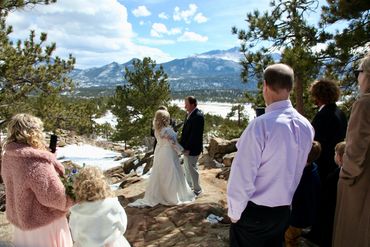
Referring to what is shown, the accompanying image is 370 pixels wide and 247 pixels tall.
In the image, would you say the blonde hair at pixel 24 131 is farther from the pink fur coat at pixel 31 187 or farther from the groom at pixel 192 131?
the groom at pixel 192 131

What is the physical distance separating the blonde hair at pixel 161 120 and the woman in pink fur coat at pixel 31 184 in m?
3.34

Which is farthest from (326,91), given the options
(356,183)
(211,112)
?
(211,112)

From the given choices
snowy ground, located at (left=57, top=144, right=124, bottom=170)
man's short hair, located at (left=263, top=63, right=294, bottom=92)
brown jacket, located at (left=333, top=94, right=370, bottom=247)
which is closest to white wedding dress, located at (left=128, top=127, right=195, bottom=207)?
brown jacket, located at (left=333, top=94, right=370, bottom=247)

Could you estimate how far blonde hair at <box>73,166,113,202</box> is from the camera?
313 cm

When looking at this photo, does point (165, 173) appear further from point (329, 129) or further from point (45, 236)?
point (45, 236)

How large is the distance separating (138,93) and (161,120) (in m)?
15.9

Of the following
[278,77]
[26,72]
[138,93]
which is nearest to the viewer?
[278,77]

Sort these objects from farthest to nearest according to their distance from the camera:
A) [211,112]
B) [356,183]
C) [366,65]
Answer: [211,112] < [356,183] < [366,65]

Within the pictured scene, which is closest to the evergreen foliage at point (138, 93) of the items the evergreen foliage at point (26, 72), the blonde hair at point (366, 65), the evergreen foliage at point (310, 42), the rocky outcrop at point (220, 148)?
the rocky outcrop at point (220, 148)

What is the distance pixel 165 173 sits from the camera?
6.51 meters

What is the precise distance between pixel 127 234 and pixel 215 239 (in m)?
1.50

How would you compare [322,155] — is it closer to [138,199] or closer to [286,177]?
[286,177]

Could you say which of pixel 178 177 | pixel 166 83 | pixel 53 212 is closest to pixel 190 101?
pixel 178 177

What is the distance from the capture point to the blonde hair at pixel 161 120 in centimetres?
638
